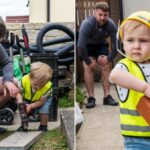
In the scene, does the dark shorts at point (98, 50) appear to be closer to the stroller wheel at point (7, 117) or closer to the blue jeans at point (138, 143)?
the stroller wheel at point (7, 117)

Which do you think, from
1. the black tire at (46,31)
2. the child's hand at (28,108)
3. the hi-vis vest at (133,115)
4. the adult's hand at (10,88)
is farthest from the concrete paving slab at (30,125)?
the hi-vis vest at (133,115)

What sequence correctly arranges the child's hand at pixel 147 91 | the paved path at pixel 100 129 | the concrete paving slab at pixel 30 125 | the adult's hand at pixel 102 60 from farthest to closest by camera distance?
the adult's hand at pixel 102 60 < the concrete paving slab at pixel 30 125 < the paved path at pixel 100 129 < the child's hand at pixel 147 91

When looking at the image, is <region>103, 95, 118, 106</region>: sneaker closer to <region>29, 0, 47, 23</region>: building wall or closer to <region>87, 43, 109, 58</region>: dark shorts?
<region>87, 43, 109, 58</region>: dark shorts

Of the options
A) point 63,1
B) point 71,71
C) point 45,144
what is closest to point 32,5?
point 63,1

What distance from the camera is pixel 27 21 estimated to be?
392 cm

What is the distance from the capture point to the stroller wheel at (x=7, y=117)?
3.12 m

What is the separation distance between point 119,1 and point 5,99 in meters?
1.23

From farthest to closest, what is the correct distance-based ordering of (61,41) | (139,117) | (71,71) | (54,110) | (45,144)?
(61,41), (71,71), (54,110), (45,144), (139,117)

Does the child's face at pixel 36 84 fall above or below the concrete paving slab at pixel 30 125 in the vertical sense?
above

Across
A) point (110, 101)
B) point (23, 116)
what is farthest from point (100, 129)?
point (23, 116)

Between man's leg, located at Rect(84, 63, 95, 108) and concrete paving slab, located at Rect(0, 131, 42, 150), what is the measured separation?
1.18 feet

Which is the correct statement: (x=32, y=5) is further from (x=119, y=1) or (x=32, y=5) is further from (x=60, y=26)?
(x=119, y=1)

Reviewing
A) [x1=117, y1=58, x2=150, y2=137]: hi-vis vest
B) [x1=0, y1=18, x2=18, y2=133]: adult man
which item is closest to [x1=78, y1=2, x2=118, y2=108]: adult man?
[x1=0, y1=18, x2=18, y2=133]: adult man

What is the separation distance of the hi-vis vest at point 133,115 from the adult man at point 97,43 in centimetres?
180
